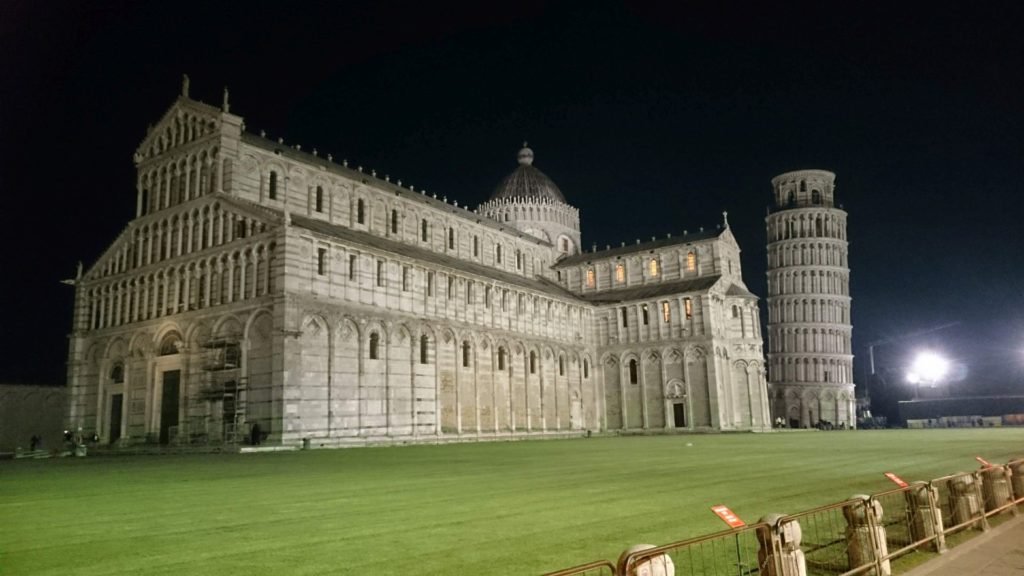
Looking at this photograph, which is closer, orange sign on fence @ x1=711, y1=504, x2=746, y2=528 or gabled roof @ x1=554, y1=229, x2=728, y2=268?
orange sign on fence @ x1=711, y1=504, x2=746, y2=528

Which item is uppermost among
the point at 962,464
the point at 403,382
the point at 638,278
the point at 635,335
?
the point at 638,278

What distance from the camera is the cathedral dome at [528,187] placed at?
77188mm

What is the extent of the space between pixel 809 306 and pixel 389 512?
3278 inches

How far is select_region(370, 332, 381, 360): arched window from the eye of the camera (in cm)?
4316

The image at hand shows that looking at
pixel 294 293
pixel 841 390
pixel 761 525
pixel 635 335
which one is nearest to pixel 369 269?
pixel 294 293

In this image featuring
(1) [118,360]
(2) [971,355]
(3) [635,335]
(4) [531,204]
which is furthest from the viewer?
(2) [971,355]

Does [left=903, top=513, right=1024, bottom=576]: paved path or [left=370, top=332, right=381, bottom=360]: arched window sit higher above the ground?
[left=370, top=332, right=381, bottom=360]: arched window

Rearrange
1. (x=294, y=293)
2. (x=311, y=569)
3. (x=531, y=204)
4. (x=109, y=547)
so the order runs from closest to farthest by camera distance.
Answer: (x=311, y=569)
(x=109, y=547)
(x=294, y=293)
(x=531, y=204)

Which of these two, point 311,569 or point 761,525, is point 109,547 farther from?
point 761,525

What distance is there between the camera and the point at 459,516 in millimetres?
11102

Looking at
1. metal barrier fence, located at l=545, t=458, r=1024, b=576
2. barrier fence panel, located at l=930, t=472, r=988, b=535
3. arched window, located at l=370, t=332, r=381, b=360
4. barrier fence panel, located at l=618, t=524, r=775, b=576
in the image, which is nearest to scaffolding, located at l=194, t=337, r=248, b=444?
arched window, located at l=370, t=332, r=381, b=360

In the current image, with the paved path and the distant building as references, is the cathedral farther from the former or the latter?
the paved path

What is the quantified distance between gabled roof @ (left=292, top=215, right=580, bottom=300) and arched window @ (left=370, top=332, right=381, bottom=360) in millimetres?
5491

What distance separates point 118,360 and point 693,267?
47.3 meters
